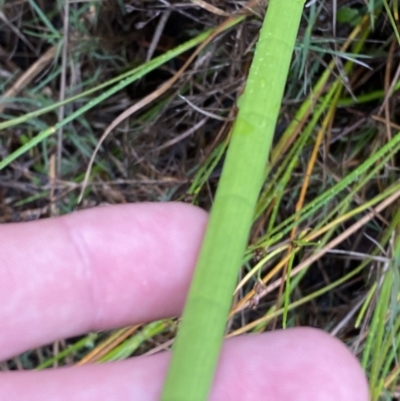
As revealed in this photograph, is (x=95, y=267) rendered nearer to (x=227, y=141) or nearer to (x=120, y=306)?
(x=120, y=306)

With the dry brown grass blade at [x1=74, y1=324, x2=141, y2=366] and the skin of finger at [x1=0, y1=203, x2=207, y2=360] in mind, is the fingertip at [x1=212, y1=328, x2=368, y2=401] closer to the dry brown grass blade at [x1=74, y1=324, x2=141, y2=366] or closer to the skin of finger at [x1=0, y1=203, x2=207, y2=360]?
the skin of finger at [x1=0, y1=203, x2=207, y2=360]

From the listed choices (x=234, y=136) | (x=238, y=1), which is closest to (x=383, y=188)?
(x=238, y=1)

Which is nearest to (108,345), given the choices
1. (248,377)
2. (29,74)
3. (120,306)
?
(120,306)

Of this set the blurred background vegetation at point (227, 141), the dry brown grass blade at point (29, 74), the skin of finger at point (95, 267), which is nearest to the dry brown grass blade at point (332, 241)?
the blurred background vegetation at point (227, 141)

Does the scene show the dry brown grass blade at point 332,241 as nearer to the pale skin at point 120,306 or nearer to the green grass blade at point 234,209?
the pale skin at point 120,306

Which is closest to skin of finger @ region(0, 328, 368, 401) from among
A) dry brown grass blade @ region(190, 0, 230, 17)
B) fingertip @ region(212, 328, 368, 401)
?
fingertip @ region(212, 328, 368, 401)

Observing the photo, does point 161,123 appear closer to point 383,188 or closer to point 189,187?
point 189,187
